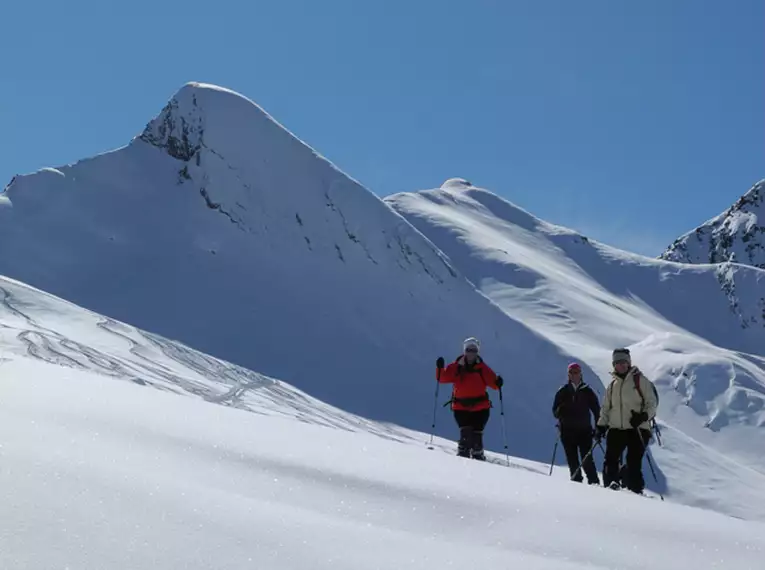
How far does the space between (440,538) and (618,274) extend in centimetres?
11987

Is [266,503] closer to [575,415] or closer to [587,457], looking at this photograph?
[587,457]

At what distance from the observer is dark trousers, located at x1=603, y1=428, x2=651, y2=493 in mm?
10477

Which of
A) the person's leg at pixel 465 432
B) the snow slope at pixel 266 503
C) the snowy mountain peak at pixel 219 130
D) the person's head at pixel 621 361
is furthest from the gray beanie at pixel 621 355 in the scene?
the snowy mountain peak at pixel 219 130

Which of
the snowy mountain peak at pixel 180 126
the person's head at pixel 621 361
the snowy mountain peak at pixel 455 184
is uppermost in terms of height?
the snowy mountain peak at pixel 455 184

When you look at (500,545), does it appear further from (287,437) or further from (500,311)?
(500,311)

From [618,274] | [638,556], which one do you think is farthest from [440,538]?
[618,274]

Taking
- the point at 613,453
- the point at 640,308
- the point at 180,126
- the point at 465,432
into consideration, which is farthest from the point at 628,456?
the point at 640,308

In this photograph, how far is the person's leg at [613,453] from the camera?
10633 mm

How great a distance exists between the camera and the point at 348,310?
63.0 meters

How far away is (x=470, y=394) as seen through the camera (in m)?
12.0

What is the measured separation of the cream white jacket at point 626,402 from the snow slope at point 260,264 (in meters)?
39.2

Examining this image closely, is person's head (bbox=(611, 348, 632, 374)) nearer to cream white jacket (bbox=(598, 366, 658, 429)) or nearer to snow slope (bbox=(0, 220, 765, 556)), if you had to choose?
cream white jacket (bbox=(598, 366, 658, 429))

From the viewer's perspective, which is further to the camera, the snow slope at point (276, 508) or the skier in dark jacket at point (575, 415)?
the skier in dark jacket at point (575, 415)

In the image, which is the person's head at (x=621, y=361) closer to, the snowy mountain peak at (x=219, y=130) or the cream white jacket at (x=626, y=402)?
the cream white jacket at (x=626, y=402)
